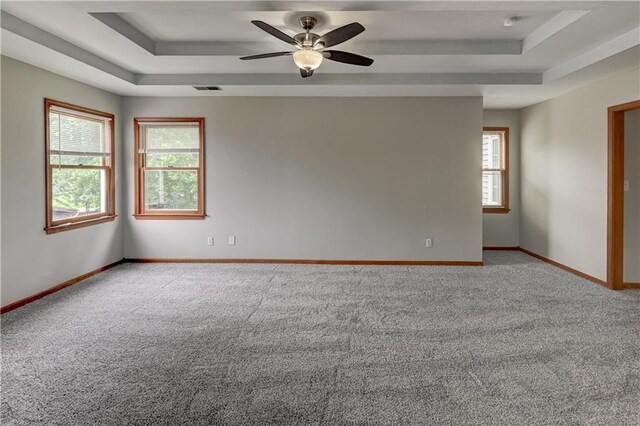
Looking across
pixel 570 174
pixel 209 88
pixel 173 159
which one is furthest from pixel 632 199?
pixel 173 159

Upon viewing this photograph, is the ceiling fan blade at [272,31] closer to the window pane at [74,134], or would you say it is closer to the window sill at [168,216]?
the window pane at [74,134]

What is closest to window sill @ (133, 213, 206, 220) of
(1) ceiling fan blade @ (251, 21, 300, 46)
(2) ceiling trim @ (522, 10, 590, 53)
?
(1) ceiling fan blade @ (251, 21, 300, 46)

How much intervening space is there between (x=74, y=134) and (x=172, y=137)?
1392 mm

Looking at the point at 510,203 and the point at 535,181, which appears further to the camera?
the point at 510,203

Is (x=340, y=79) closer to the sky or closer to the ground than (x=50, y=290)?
closer to the sky

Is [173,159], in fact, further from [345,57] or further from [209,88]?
[345,57]

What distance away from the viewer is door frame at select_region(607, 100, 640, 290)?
16.1 feet

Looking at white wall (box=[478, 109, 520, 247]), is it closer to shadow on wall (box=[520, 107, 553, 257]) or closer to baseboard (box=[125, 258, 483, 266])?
shadow on wall (box=[520, 107, 553, 257])

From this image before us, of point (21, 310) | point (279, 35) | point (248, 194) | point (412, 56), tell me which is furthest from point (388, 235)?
point (21, 310)

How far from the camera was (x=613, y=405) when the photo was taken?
2.38m

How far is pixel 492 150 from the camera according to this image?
7.63m

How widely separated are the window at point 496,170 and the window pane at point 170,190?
4.95 meters

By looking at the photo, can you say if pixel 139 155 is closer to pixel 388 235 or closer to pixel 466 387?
pixel 388 235

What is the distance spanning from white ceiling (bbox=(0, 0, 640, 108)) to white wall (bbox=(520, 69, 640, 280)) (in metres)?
0.30
